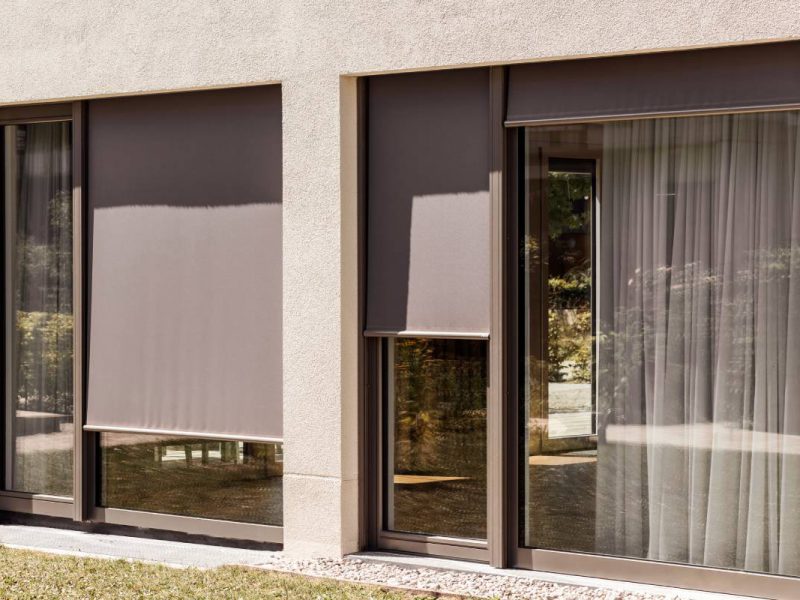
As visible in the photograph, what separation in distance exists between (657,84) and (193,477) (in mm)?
4891

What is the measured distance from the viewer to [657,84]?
23.7ft

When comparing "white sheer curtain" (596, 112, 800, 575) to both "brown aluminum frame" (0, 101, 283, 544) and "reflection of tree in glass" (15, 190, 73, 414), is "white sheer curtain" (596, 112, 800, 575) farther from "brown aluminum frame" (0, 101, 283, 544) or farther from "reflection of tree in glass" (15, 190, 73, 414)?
"reflection of tree in glass" (15, 190, 73, 414)

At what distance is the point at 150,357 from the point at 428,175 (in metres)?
2.86

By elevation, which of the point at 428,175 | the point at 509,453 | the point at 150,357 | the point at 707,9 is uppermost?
the point at 707,9

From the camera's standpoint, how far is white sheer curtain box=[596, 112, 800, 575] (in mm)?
7043

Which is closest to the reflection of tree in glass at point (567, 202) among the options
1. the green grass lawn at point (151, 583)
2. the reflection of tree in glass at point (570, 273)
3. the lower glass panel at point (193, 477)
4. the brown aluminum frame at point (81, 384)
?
the reflection of tree in glass at point (570, 273)

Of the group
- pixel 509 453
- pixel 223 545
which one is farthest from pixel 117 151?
pixel 509 453

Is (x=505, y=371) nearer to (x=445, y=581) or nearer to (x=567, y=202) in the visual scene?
(x=567, y=202)

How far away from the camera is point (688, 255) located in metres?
7.32

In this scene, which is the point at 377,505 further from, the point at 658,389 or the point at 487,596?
the point at 658,389

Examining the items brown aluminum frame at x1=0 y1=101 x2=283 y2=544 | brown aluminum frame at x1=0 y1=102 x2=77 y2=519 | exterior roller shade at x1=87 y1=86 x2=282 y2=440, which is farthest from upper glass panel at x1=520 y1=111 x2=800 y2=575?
brown aluminum frame at x1=0 y1=102 x2=77 y2=519

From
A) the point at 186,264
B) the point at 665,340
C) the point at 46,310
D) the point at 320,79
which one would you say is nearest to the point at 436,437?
the point at 665,340

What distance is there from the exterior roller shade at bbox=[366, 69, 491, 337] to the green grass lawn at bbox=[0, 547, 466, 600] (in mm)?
1890

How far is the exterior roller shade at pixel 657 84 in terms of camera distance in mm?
6863
